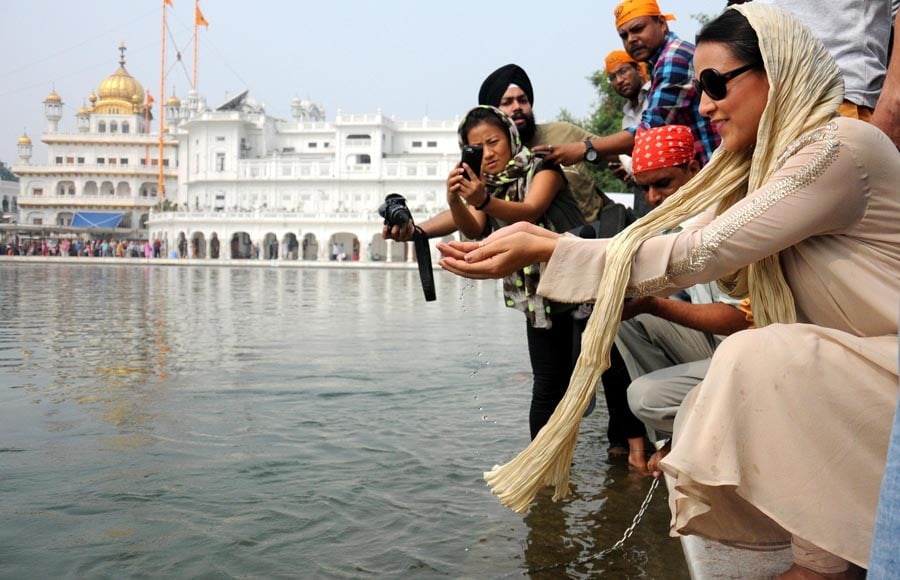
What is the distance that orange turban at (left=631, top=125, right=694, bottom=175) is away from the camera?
3.31 meters

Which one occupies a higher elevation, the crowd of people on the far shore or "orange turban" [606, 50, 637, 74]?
"orange turban" [606, 50, 637, 74]

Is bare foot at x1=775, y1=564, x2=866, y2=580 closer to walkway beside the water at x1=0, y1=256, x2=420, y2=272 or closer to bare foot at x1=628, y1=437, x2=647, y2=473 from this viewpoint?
bare foot at x1=628, y1=437, x2=647, y2=473

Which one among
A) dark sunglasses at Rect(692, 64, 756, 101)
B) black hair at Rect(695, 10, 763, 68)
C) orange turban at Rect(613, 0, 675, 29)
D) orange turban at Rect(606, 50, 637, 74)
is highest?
orange turban at Rect(613, 0, 675, 29)

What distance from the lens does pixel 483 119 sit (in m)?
3.32

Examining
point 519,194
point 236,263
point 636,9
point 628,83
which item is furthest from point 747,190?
point 236,263

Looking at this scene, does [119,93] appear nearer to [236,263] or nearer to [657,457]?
[236,263]

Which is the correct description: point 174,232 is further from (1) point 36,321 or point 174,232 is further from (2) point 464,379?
(2) point 464,379

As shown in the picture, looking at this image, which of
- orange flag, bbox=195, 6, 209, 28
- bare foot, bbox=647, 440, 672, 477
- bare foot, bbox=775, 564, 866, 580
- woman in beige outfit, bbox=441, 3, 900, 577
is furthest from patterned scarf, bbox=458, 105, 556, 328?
orange flag, bbox=195, 6, 209, 28

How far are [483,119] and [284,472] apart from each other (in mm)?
1578

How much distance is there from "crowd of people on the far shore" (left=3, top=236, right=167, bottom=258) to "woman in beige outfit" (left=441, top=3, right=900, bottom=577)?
55999 millimetres

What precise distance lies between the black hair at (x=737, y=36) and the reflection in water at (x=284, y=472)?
1.35 metres

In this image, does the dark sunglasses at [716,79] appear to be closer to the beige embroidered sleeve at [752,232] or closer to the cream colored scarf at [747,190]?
the cream colored scarf at [747,190]

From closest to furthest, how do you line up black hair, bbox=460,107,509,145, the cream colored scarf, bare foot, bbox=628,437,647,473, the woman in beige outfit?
the woman in beige outfit
the cream colored scarf
black hair, bbox=460,107,509,145
bare foot, bbox=628,437,647,473

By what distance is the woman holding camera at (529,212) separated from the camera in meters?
3.17
